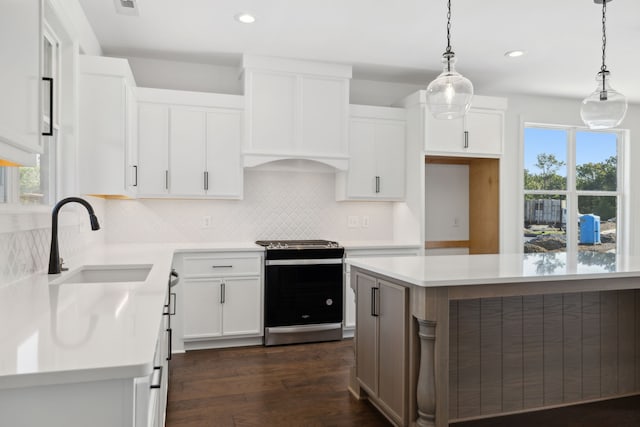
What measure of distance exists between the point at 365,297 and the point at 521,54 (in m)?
2.78

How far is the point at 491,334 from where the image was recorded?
2525 mm

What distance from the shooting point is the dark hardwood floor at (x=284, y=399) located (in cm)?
256

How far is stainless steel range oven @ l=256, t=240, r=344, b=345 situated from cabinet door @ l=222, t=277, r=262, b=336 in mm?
88

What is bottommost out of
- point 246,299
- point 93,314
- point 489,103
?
point 246,299

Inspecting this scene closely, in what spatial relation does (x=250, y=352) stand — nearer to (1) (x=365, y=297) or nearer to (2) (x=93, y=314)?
(1) (x=365, y=297)

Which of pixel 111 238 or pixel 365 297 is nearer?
pixel 365 297

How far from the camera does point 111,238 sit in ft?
13.7

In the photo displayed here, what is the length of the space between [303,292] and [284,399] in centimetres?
127

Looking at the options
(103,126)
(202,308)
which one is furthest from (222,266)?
(103,126)

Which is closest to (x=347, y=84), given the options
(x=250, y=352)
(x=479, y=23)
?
(x=479, y=23)

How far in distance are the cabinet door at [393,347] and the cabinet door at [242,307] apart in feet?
→ 5.48

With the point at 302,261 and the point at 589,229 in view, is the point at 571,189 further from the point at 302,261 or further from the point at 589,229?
the point at 302,261

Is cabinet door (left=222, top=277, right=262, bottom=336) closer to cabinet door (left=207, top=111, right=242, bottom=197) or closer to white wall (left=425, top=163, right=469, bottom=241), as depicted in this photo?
cabinet door (left=207, top=111, right=242, bottom=197)

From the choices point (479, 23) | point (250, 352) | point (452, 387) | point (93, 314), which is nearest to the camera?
point (93, 314)
